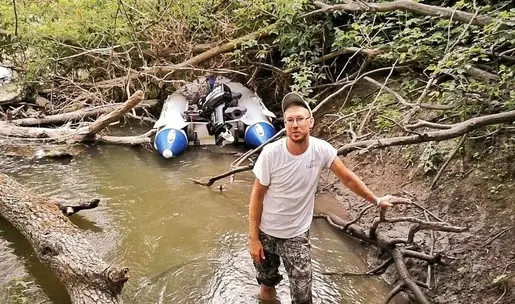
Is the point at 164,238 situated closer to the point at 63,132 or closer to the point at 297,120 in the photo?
the point at 297,120

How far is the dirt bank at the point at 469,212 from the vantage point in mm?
3916

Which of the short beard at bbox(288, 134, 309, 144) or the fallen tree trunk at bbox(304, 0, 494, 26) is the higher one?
the fallen tree trunk at bbox(304, 0, 494, 26)

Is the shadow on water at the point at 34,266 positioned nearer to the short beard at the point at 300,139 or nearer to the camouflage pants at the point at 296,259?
the camouflage pants at the point at 296,259

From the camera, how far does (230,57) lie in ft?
30.4

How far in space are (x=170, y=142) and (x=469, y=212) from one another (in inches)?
188

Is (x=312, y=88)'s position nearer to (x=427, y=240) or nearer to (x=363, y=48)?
(x=363, y=48)

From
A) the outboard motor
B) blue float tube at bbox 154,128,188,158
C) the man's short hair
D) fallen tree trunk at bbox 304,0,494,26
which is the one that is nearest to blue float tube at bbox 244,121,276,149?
the outboard motor

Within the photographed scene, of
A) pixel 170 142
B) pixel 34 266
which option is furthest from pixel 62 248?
pixel 170 142

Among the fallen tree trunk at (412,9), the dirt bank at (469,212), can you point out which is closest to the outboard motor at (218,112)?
the fallen tree trunk at (412,9)

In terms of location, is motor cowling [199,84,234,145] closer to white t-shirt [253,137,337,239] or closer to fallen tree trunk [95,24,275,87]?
fallen tree trunk [95,24,275,87]

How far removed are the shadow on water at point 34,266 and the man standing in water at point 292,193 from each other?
1830 mm

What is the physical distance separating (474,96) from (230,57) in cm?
518

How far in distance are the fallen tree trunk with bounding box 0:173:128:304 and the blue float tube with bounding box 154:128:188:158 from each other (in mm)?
2656

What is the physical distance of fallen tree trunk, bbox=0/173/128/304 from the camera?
3.79 m
